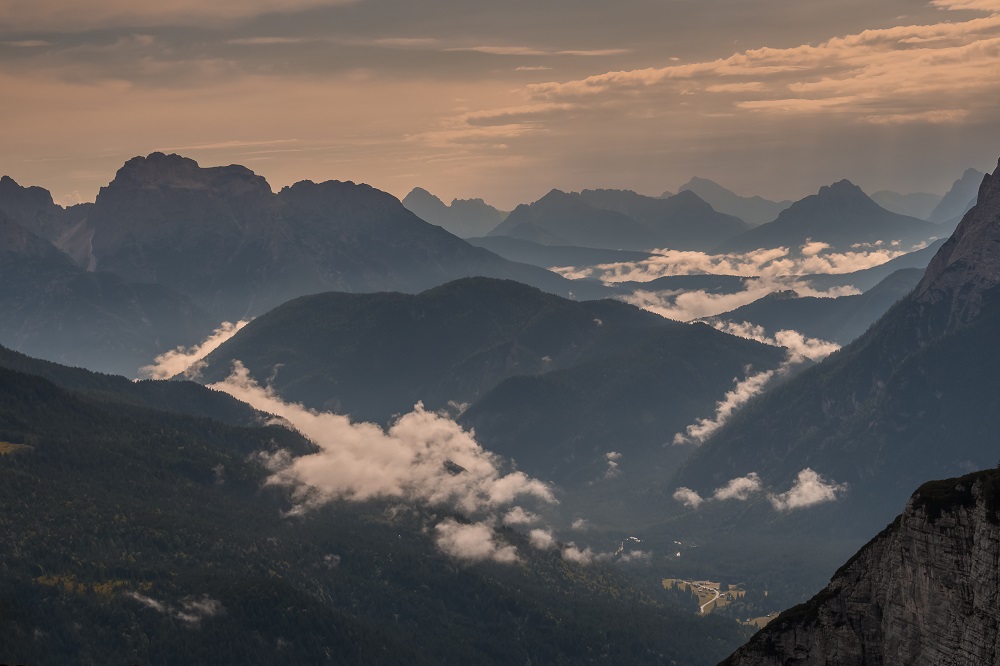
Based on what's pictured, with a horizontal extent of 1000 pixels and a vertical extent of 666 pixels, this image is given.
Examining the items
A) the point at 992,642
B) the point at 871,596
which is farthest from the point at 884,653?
the point at 992,642

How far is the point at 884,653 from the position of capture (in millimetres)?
141125

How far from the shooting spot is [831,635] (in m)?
147

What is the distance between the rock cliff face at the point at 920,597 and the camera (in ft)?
418

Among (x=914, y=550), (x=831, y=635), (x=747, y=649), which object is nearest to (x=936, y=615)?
(x=914, y=550)

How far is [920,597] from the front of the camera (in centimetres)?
13475

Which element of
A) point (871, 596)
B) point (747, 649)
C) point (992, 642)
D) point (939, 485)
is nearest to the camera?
point (992, 642)

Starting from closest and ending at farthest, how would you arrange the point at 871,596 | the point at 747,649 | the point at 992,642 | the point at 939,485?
the point at 992,642 → the point at 939,485 → the point at 871,596 → the point at 747,649

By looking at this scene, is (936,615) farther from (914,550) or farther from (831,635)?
(831,635)

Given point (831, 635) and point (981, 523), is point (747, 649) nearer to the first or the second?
point (831, 635)

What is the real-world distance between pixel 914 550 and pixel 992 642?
13.0 meters

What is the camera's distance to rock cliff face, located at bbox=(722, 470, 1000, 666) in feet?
418

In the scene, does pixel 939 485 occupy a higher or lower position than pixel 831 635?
higher

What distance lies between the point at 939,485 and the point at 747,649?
3308 centimetres

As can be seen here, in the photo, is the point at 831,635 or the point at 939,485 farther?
the point at 831,635
